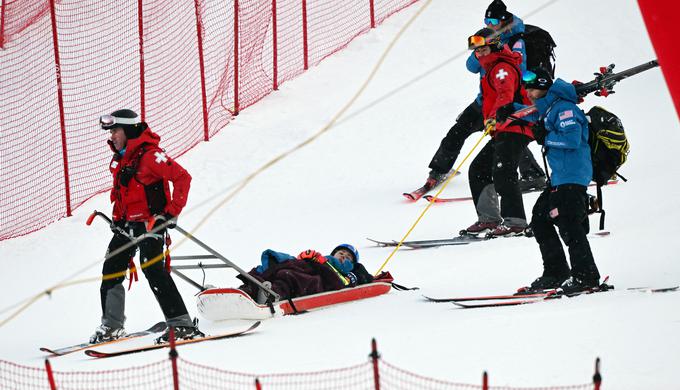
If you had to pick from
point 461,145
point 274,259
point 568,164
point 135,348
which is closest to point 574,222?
point 568,164

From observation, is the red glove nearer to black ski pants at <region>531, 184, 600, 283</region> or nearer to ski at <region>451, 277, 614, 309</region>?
ski at <region>451, 277, 614, 309</region>

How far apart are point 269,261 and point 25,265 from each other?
390 centimetres

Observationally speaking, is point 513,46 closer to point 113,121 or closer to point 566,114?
point 566,114

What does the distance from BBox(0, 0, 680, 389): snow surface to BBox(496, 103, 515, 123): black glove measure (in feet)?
3.89

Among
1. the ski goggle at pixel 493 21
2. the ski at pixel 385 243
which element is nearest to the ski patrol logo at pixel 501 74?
the ski goggle at pixel 493 21

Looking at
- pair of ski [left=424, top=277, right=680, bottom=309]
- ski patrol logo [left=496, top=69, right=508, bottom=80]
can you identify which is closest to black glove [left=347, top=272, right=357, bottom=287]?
pair of ski [left=424, top=277, right=680, bottom=309]

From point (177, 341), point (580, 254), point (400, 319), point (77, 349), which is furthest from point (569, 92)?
point (77, 349)

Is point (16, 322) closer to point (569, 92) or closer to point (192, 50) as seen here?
point (569, 92)

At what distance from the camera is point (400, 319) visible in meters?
8.16

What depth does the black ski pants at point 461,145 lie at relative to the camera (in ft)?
39.5

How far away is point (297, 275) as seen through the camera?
8.86m

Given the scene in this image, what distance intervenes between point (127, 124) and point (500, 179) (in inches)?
156

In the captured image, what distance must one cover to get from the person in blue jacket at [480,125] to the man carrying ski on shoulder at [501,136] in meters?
0.28

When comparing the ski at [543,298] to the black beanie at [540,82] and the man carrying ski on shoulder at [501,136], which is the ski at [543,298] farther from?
the man carrying ski on shoulder at [501,136]
